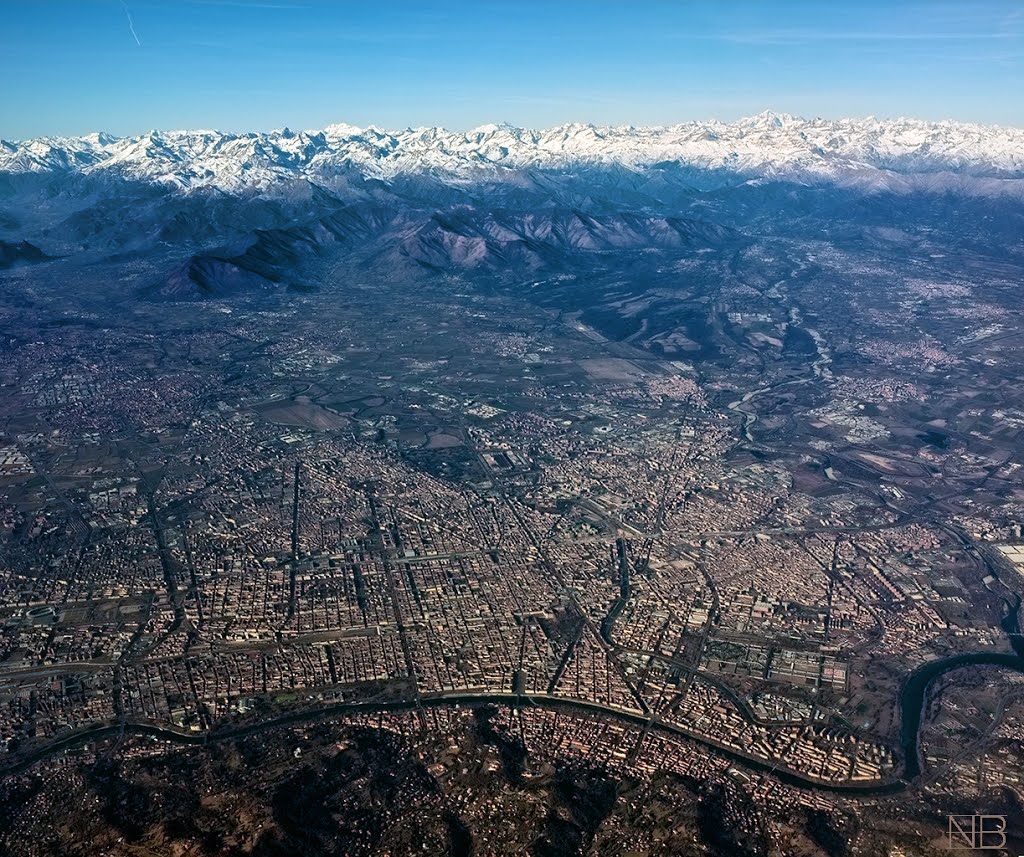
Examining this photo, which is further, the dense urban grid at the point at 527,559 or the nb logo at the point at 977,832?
the dense urban grid at the point at 527,559

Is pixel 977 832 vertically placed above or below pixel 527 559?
above

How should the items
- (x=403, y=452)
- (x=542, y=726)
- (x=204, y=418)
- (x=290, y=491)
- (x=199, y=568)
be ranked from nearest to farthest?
1. (x=542, y=726)
2. (x=199, y=568)
3. (x=290, y=491)
4. (x=403, y=452)
5. (x=204, y=418)

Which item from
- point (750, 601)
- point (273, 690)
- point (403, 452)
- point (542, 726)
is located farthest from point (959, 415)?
point (273, 690)

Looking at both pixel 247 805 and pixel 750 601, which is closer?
pixel 247 805

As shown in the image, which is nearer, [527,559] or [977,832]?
[977,832]

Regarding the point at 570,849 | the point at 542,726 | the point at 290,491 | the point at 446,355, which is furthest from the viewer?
the point at 446,355

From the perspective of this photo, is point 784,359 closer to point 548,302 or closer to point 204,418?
point 548,302

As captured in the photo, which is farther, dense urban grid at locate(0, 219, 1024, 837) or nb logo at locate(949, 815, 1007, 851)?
dense urban grid at locate(0, 219, 1024, 837)

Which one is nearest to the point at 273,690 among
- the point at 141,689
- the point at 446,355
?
the point at 141,689
